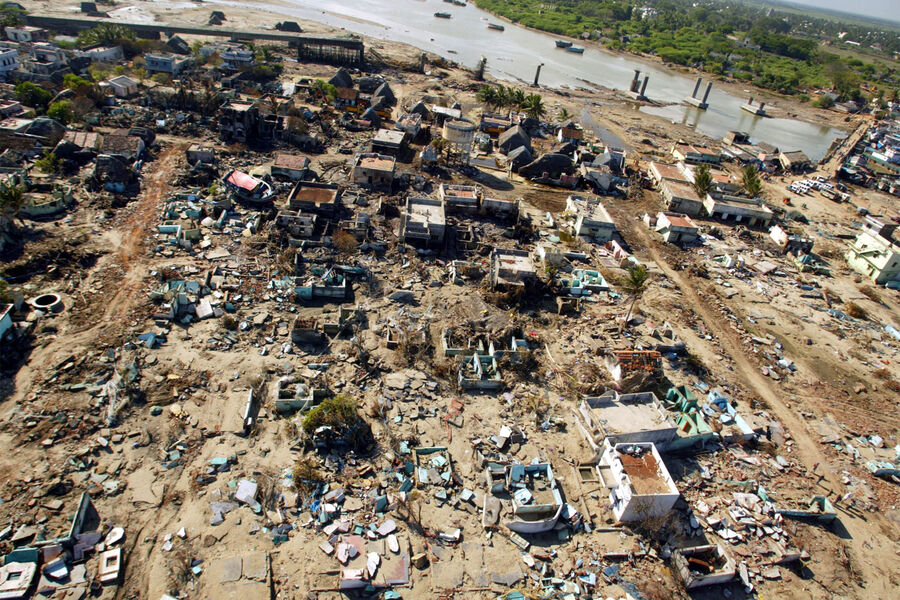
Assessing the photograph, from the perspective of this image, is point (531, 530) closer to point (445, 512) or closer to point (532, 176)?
point (445, 512)

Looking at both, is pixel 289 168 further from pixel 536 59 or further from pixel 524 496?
pixel 536 59

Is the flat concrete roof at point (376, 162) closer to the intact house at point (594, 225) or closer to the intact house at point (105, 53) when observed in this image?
the intact house at point (594, 225)

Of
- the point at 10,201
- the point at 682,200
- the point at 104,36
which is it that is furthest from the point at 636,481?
the point at 104,36

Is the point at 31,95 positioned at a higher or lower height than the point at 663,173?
lower

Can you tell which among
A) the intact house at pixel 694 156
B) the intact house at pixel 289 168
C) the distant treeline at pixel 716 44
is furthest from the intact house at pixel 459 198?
the distant treeline at pixel 716 44

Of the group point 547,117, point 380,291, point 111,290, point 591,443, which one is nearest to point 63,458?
point 111,290

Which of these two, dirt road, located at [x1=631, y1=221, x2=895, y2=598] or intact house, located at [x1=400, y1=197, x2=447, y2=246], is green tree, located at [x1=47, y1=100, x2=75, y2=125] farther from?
dirt road, located at [x1=631, y1=221, x2=895, y2=598]
